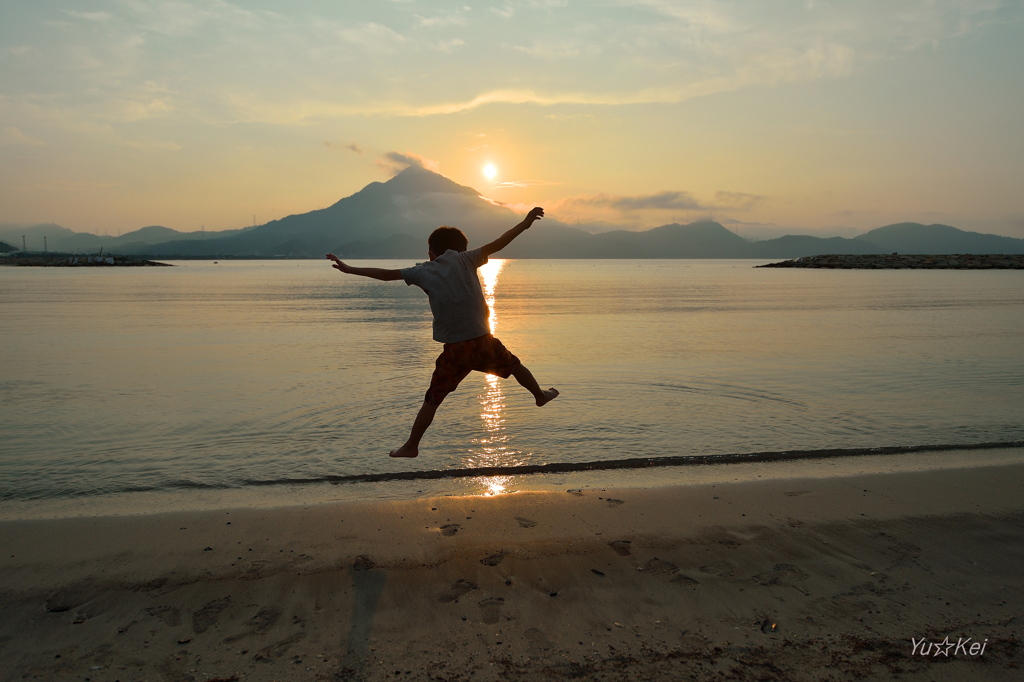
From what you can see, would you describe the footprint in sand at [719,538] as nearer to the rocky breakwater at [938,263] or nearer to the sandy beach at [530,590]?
the sandy beach at [530,590]

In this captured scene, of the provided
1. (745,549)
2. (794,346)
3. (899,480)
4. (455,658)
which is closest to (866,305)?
(794,346)

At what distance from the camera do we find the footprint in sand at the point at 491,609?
3994mm

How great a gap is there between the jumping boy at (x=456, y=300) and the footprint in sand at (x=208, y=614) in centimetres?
243

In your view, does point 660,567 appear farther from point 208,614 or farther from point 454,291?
point 208,614

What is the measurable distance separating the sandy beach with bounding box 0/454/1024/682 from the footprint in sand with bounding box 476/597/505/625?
0.04 feet

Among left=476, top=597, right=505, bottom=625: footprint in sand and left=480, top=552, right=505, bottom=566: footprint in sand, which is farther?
left=480, top=552, right=505, bottom=566: footprint in sand

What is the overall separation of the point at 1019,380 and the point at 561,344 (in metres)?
10.8

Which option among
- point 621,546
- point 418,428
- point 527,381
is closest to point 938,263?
point 527,381

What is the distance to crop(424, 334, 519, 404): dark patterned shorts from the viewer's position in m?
5.96

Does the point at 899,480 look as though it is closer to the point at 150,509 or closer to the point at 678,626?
the point at 678,626

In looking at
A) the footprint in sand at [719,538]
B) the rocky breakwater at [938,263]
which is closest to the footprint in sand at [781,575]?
the footprint in sand at [719,538]

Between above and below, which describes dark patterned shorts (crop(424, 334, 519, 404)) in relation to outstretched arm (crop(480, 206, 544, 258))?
below

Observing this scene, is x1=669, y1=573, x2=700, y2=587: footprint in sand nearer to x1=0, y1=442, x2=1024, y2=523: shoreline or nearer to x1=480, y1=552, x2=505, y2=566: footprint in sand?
x1=480, y1=552, x2=505, y2=566: footprint in sand

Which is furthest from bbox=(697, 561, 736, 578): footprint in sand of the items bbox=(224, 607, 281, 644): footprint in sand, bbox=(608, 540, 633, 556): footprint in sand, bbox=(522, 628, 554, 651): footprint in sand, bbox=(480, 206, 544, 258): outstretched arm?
bbox=(480, 206, 544, 258): outstretched arm
